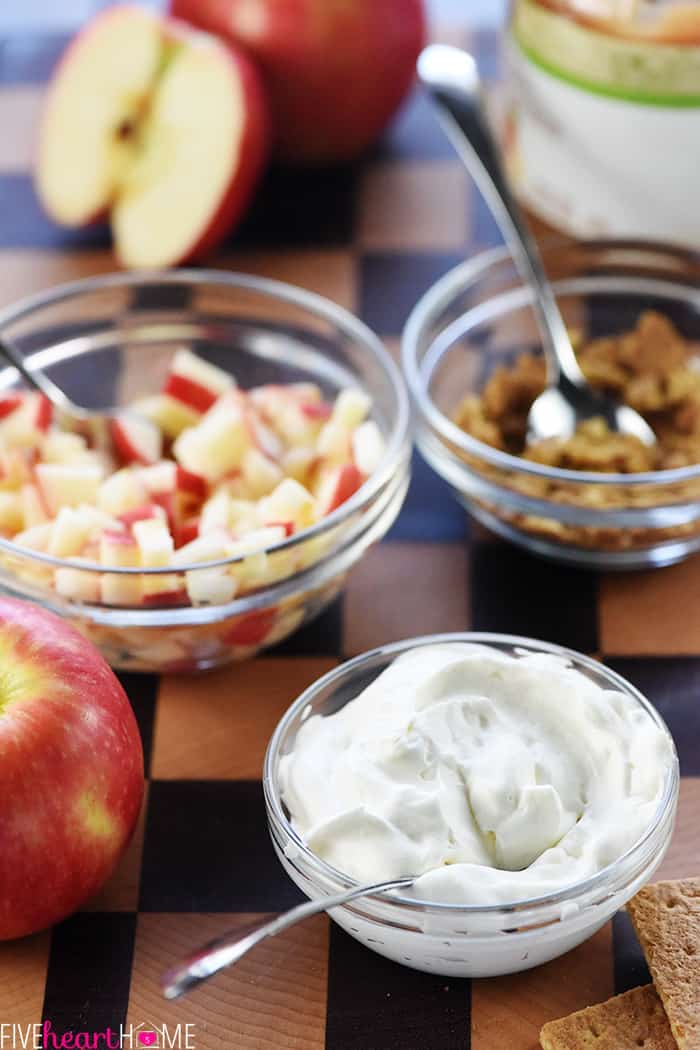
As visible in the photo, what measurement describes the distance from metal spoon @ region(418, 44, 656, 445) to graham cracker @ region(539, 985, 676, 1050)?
0.71 meters

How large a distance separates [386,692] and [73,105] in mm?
1109

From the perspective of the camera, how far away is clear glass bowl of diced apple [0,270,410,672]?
140cm

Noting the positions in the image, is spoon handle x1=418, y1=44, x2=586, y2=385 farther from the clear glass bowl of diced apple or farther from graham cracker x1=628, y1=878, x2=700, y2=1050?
graham cracker x1=628, y1=878, x2=700, y2=1050

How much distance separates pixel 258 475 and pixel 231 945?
1.95ft

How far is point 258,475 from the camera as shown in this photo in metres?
1.55

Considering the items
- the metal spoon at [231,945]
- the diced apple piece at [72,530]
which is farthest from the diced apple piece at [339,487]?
the metal spoon at [231,945]

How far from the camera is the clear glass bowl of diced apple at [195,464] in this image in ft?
4.58

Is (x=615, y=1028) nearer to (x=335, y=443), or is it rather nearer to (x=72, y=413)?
(x=335, y=443)

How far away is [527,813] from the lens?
1153mm

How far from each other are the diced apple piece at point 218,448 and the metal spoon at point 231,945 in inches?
22.7

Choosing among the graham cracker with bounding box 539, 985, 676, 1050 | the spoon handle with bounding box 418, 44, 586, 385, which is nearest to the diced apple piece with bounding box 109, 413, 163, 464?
the spoon handle with bounding box 418, 44, 586, 385

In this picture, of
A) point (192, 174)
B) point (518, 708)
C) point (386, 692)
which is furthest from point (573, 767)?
point (192, 174)

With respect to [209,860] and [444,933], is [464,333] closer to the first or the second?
[209,860]

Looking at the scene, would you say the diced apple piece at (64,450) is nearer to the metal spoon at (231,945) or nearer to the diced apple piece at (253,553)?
the diced apple piece at (253,553)
